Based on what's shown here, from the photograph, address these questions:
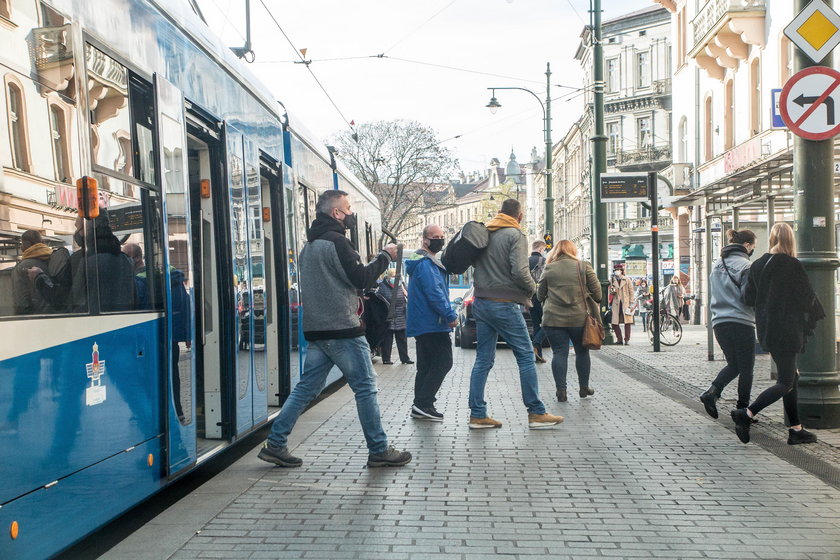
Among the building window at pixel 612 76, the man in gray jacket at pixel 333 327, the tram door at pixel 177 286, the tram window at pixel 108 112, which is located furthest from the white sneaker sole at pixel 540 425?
the building window at pixel 612 76

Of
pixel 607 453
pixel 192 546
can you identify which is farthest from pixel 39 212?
pixel 607 453

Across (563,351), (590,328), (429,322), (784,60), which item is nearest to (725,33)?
(784,60)

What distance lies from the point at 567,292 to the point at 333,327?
457 centimetres

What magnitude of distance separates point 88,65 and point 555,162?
284 ft

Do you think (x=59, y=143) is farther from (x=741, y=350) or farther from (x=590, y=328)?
(x=590, y=328)

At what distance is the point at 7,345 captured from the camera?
3764mm

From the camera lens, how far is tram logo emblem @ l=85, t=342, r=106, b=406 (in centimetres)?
450

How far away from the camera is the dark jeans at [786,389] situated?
25.8ft

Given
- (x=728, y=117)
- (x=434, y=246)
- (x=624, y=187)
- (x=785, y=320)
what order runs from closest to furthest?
(x=785, y=320)
(x=434, y=246)
(x=624, y=187)
(x=728, y=117)

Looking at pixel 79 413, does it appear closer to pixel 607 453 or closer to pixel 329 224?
pixel 329 224

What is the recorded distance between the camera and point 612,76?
207ft

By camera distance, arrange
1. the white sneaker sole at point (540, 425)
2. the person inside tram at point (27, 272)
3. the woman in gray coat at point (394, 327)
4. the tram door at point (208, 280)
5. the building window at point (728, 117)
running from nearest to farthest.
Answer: the person inside tram at point (27, 272), the tram door at point (208, 280), the white sneaker sole at point (540, 425), the woman in gray coat at point (394, 327), the building window at point (728, 117)

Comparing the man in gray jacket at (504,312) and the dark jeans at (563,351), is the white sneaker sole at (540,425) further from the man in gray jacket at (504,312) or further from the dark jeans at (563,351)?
the dark jeans at (563,351)

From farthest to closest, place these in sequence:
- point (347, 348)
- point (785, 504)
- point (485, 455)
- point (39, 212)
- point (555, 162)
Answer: point (555, 162), point (485, 455), point (347, 348), point (785, 504), point (39, 212)
